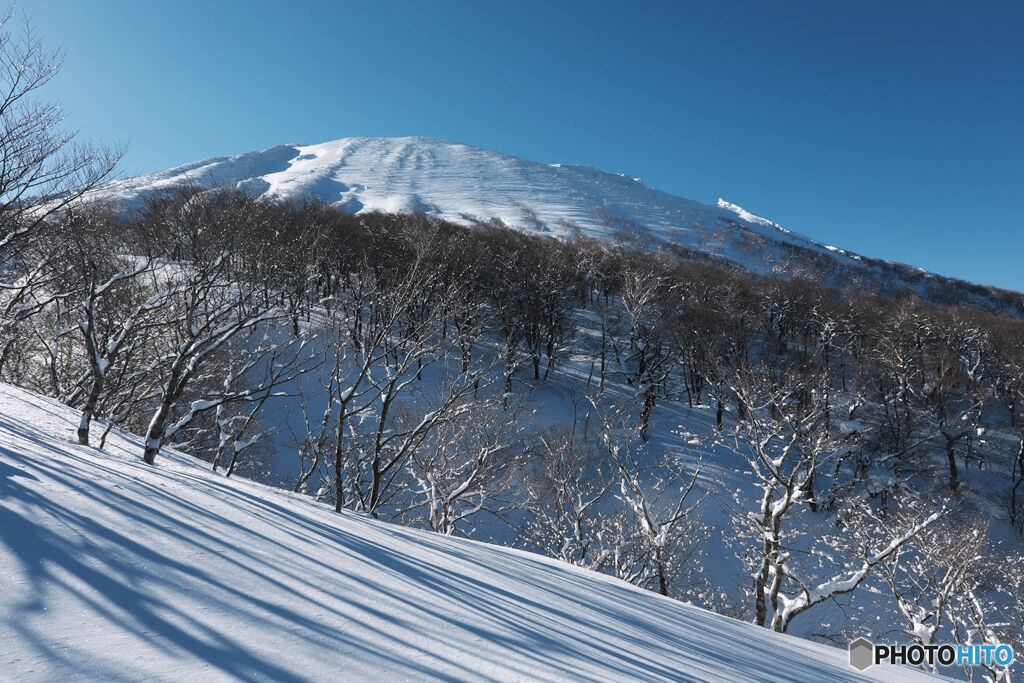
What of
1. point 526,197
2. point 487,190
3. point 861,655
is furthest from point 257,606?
point 487,190

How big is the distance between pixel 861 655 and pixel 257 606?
28.4ft

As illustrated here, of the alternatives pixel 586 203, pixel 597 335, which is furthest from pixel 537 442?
pixel 586 203

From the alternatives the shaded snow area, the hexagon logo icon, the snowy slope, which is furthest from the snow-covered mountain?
the shaded snow area

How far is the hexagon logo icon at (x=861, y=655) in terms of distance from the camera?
641 cm

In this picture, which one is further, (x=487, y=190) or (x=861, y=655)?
(x=487, y=190)

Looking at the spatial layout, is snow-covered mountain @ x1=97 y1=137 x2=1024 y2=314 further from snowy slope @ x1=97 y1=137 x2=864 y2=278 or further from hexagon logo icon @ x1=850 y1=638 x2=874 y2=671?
hexagon logo icon @ x1=850 y1=638 x2=874 y2=671

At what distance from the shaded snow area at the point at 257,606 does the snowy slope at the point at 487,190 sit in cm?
8896

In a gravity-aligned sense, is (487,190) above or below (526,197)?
above

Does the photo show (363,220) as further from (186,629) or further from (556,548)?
(186,629)

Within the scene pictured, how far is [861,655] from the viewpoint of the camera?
6574 millimetres

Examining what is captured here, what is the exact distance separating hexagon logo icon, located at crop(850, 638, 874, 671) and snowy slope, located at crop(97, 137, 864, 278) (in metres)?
88.8

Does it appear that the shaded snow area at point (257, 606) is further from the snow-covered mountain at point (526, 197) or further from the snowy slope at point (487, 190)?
the snowy slope at point (487, 190)

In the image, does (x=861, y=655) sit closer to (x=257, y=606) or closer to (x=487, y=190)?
(x=257, y=606)

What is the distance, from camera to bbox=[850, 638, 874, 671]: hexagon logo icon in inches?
252
